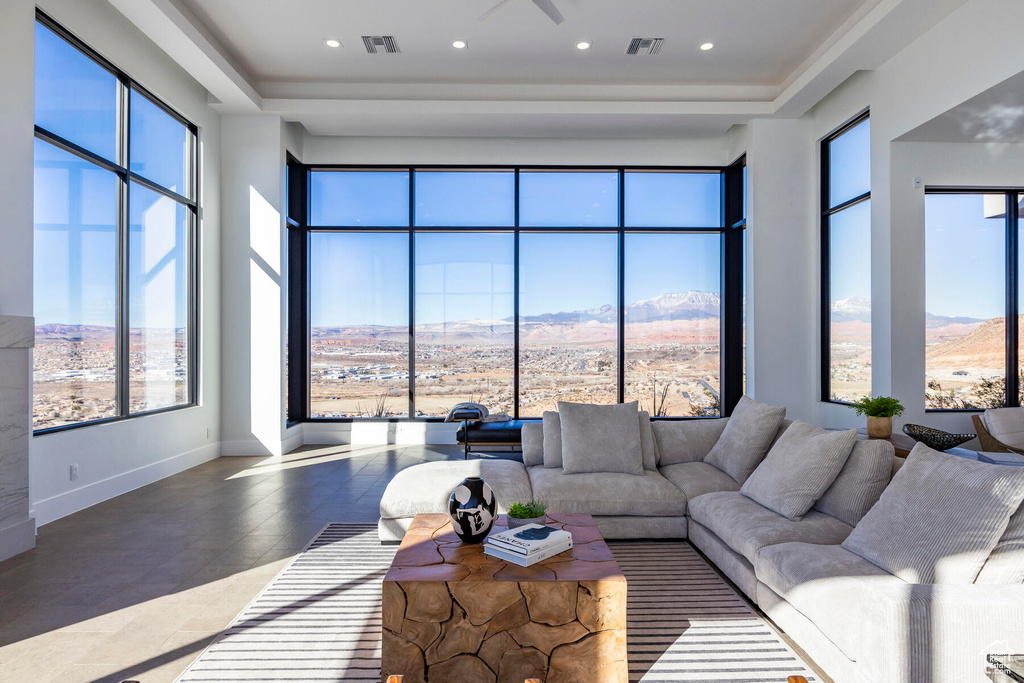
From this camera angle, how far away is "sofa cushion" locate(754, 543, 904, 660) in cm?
200

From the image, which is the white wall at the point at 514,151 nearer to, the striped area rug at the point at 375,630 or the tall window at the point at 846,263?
the tall window at the point at 846,263

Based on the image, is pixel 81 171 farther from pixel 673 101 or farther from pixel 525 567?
pixel 673 101

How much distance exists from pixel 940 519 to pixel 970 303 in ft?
15.0

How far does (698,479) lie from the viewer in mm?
3801

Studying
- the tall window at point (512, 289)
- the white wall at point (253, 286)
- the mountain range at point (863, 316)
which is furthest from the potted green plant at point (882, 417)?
the white wall at point (253, 286)

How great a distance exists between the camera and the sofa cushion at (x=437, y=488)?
352 centimetres

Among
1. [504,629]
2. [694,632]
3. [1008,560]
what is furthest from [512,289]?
[1008,560]

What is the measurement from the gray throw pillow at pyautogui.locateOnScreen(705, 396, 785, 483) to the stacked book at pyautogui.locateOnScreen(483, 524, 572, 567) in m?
1.77

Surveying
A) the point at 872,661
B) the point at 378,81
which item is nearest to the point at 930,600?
the point at 872,661

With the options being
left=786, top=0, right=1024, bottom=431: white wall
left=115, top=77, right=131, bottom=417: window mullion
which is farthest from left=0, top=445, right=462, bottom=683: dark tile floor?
left=786, top=0, right=1024, bottom=431: white wall

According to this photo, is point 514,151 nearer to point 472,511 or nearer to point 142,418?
point 142,418

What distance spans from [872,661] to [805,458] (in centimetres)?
132

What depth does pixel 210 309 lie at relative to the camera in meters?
6.53

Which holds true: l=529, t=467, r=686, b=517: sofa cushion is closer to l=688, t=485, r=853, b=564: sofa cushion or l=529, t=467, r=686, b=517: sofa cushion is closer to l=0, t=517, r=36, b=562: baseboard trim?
l=688, t=485, r=853, b=564: sofa cushion
